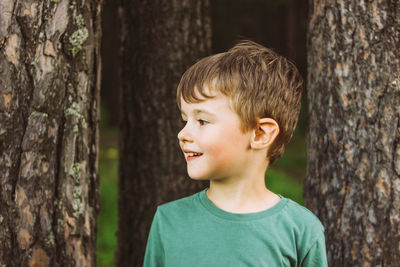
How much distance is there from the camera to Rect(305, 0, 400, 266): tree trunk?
2275mm

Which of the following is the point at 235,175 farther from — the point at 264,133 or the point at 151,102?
the point at 151,102

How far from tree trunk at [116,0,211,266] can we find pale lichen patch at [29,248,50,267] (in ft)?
4.17

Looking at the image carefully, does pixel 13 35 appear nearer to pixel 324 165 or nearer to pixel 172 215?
pixel 172 215

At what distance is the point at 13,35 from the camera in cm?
197

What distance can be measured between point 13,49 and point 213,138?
958 millimetres

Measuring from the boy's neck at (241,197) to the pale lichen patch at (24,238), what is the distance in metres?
0.83

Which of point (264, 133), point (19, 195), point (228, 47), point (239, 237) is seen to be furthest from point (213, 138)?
point (228, 47)

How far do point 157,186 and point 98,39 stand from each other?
1.33 metres

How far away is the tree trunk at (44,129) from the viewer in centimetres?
198

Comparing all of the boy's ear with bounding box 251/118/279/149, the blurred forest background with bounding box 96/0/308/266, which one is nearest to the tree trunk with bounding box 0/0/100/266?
the boy's ear with bounding box 251/118/279/149

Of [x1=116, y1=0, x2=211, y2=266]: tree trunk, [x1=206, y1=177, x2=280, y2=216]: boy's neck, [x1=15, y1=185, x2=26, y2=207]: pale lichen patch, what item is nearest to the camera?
[x1=206, y1=177, x2=280, y2=216]: boy's neck

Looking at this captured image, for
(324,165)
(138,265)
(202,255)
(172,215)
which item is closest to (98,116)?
(172,215)

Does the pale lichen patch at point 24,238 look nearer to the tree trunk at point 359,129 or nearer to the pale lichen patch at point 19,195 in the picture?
the pale lichen patch at point 19,195

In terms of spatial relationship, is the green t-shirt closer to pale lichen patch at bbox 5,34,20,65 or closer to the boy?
the boy
